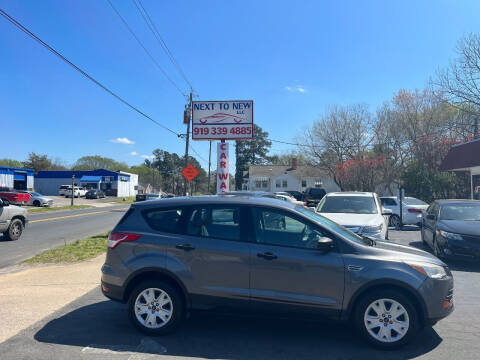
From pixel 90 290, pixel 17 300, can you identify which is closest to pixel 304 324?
pixel 90 290

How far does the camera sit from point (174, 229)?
474 centimetres

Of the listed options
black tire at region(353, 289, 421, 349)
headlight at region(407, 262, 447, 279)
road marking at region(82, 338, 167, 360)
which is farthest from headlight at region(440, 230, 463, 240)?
road marking at region(82, 338, 167, 360)

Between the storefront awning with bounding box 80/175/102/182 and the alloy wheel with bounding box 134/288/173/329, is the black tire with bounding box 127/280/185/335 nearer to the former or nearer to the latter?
the alloy wheel with bounding box 134/288/173/329

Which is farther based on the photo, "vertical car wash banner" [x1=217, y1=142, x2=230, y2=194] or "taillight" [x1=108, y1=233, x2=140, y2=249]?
"vertical car wash banner" [x1=217, y1=142, x2=230, y2=194]

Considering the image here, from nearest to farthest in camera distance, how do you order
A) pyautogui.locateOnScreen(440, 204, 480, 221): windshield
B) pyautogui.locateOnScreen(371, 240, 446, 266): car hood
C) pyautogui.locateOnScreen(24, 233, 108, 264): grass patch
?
pyautogui.locateOnScreen(371, 240, 446, 266): car hood < pyautogui.locateOnScreen(24, 233, 108, 264): grass patch < pyautogui.locateOnScreen(440, 204, 480, 221): windshield

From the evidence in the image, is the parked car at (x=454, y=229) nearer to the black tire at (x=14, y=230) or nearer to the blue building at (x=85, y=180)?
the black tire at (x=14, y=230)

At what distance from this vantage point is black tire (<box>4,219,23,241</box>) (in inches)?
506

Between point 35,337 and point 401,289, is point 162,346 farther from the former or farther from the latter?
point 401,289

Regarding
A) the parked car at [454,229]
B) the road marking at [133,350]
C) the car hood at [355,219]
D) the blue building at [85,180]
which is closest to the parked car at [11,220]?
the road marking at [133,350]

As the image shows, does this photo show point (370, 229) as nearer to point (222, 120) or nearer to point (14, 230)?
point (222, 120)

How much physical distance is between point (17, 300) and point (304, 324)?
14.8 feet

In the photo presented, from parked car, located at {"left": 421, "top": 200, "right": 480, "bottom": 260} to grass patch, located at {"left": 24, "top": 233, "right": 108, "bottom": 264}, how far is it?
8.74 m

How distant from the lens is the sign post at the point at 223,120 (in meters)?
17.8

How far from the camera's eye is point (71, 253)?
10.0m
